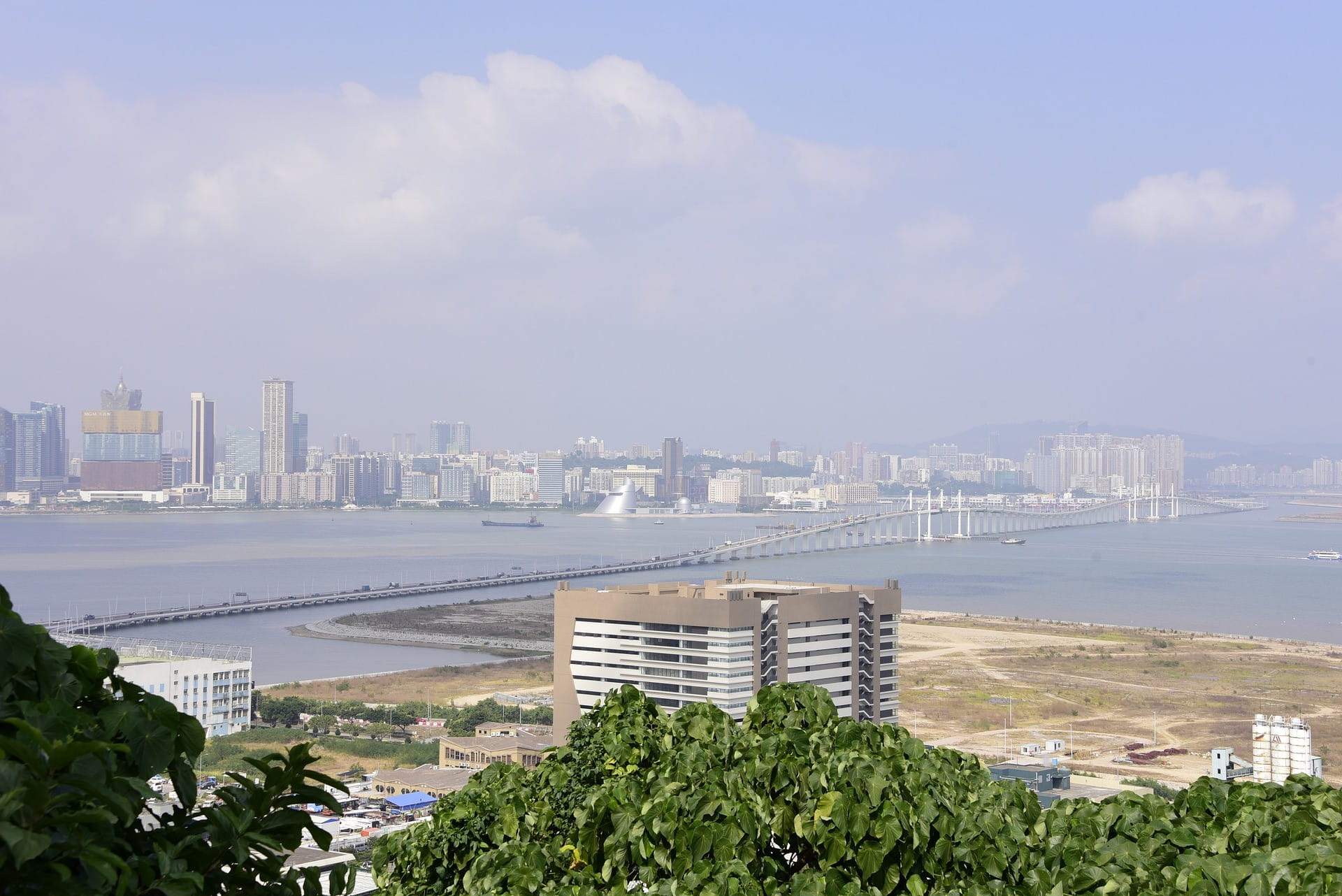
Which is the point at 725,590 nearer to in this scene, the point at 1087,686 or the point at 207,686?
the point at 207,686

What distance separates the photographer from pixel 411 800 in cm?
701

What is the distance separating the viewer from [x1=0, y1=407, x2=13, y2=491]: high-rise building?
44156 millimetres

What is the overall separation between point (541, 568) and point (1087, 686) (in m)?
15.6

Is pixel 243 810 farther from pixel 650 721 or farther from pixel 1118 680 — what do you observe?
pixel 1118 680

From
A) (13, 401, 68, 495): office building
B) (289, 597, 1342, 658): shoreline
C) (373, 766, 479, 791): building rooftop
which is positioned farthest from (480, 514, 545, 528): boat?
(373, 766, 479, 791): building rooftop

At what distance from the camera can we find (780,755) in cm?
111

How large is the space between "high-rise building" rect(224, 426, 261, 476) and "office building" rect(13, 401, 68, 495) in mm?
7466

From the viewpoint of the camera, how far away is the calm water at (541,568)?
17.4 m

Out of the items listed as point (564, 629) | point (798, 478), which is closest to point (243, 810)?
point (564, 629)

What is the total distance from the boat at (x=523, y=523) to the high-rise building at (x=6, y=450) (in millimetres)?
17422

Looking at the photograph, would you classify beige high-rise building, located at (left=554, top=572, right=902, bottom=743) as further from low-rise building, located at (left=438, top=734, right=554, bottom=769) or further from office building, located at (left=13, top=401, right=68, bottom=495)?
office building, located at (left=13, top=401, right=68, bottom=495)

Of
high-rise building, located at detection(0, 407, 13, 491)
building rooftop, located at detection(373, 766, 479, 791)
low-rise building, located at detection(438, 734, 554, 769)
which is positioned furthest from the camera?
high-rise building, located at detection(0, 407, 13, 491)

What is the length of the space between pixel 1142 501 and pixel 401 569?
34.8 metres

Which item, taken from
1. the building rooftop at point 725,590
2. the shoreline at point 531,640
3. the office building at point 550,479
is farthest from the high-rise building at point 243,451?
the building rooftop at point 725,590
